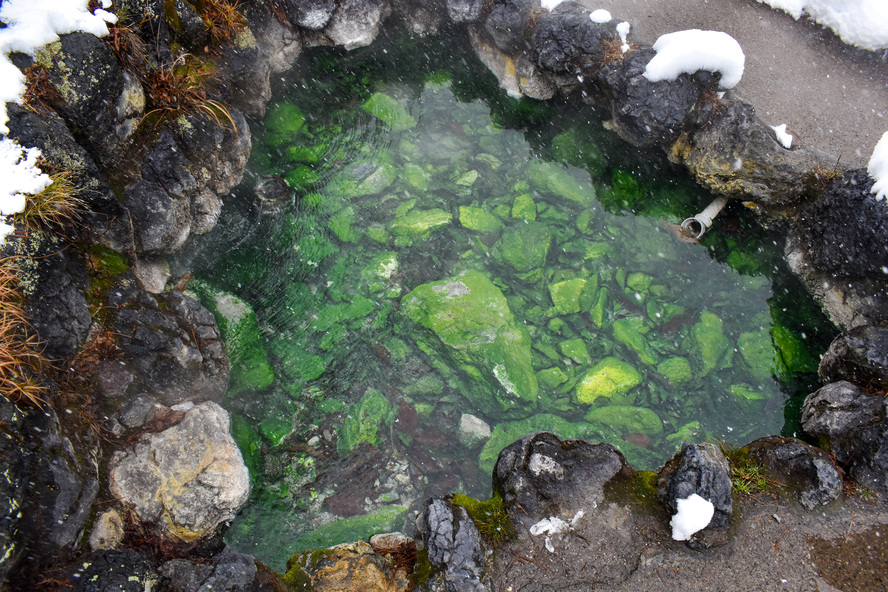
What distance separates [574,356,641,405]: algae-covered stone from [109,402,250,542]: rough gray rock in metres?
3.88

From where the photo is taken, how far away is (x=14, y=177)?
3084 mm

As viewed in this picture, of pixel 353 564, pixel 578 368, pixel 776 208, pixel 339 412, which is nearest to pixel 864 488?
pixel 578 368

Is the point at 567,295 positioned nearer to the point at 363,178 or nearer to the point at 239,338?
the point at 363,178

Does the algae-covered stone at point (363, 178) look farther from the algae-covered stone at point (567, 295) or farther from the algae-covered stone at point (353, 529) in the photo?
the algae-covered stone at point (353, 529)

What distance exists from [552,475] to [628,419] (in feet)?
6.31

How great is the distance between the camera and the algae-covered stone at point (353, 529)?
14.1 feet

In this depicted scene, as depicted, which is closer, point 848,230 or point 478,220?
point 848,230

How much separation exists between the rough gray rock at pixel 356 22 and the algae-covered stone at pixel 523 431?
605 centimetres

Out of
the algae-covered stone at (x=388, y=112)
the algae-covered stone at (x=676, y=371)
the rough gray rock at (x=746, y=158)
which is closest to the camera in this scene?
the rough gray rock at (x=746, y=158)

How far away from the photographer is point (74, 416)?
3398 millimetres

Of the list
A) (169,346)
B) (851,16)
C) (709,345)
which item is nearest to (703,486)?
(709,345)

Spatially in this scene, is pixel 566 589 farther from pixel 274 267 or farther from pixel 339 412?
pixel 274 267

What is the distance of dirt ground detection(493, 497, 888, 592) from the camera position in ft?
11.3

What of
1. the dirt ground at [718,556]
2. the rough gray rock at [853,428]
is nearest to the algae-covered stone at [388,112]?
the dirt ground at [718,556]
